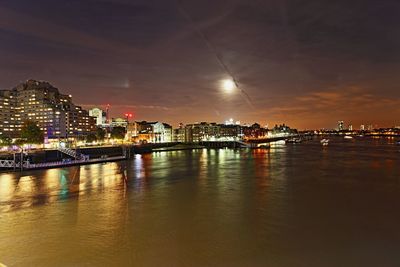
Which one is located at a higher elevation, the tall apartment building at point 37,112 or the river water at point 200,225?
the tall apartment building at point 37,112

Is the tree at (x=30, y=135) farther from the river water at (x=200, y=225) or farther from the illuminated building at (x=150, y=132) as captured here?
the illuminated building at (x=150, y=132)

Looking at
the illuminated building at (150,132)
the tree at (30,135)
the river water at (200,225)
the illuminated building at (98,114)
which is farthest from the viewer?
the illuminated building at (98,114)

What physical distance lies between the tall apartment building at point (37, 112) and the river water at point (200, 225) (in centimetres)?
8478

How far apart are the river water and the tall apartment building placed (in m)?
84.8

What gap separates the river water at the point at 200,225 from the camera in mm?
10445

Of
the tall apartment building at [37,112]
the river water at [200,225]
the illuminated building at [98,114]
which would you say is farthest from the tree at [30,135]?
the illuminated building at [98,114]

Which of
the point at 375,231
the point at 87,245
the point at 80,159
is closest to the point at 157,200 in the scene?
the point at 87,245

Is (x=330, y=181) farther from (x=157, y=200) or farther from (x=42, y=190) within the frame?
(x=42, y=190)

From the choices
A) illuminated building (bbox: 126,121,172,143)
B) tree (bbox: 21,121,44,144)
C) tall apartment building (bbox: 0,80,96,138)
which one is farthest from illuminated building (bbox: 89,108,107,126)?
tree (bbox: 21,121,44,144)

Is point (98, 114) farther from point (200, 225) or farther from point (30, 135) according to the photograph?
point (200, 225)

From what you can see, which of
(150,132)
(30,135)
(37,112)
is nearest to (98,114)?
(150,132)

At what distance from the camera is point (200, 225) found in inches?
552

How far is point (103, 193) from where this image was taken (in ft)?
71.6

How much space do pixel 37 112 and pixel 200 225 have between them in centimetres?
10494
